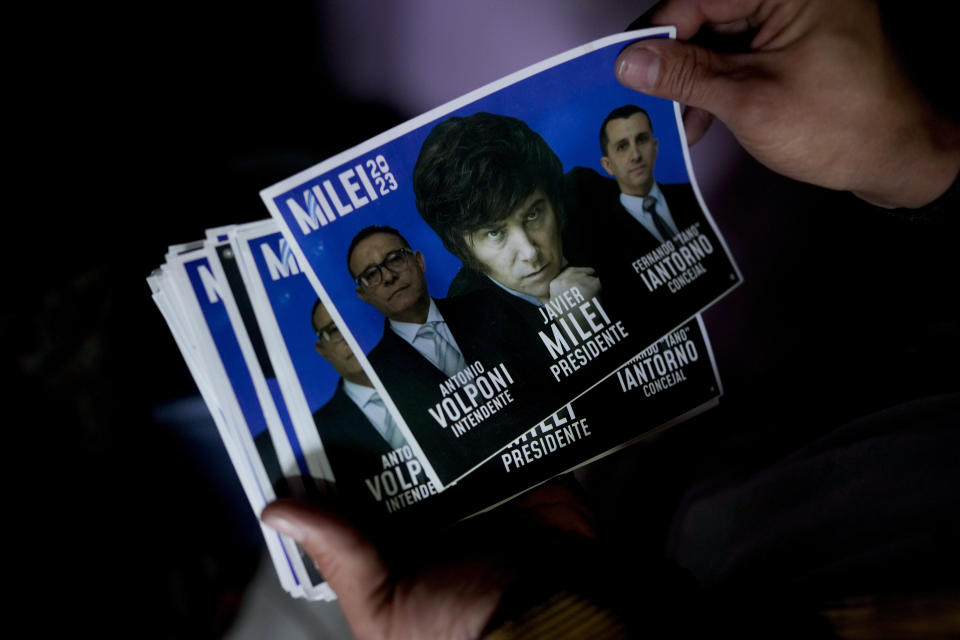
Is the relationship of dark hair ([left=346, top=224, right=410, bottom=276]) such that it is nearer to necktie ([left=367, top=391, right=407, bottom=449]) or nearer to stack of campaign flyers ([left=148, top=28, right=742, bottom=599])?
stack of campaign flyers ([left=148, top=28, right=742, bottom=599])

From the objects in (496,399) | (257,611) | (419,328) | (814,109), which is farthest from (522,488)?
(814,109)

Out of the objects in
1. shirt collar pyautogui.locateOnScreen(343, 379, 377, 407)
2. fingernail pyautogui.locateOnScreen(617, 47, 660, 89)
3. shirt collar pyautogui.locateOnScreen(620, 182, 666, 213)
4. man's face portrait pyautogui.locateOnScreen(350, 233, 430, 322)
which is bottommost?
shirt collar pyautogui.locateOnScreen(343, 379, 377, 407)

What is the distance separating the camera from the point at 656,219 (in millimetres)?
711

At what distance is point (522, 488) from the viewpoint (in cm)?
68

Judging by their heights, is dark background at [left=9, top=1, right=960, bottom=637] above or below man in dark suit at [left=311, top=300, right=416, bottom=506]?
above

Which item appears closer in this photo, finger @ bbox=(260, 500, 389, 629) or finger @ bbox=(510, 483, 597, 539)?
finger @ bbox=(260, 500, 389, 629)

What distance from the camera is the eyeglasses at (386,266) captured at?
2.06 ft

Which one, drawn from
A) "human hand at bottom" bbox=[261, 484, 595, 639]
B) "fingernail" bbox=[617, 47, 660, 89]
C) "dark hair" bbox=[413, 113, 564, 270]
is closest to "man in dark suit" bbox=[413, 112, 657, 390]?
"dark hair" bbox=[413, 113, 564, 270]

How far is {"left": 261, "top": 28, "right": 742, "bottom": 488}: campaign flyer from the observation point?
62cm

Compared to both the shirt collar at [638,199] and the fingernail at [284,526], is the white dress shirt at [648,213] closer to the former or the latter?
the shirt collar at [638,199]

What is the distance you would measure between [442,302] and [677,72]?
0.40m

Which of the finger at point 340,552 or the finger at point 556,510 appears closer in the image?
the finger at point 340,552

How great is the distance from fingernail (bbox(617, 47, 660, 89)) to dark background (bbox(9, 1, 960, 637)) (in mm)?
128

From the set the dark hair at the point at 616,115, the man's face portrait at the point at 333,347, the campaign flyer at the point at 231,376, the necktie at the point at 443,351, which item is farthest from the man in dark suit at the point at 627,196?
the campaign flyer at the point at 231,376
